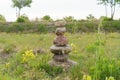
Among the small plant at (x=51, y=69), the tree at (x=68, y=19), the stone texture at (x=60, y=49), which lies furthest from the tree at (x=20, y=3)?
the small plant at (x=51, y=69)

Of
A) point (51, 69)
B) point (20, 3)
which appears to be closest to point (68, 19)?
point (20, 3)

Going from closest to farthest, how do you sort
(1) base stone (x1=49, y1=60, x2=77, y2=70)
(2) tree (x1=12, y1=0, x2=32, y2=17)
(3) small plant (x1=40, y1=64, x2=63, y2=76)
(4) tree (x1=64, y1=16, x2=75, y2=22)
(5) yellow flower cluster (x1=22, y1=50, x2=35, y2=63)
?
1. (3) small plant (x1=40, y1=64, x2=63, y2=76)
2. (1) base stone (x1=49, y1=60, x2=77, y2=70)
3. (5) yellow flower cluster (x1=22, y1=50, x2=35, y2=63)
4. (4) tree (x1=64, y1=16, x2=75, y2=22)
5. (2) tree (x1=12, y1=0, x2=32, y2=17)

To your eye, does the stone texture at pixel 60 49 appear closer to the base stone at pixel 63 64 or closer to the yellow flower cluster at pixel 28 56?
the base stone at pixel 63 64

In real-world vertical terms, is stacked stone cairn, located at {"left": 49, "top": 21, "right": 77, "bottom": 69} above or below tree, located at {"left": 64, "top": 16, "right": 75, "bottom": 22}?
below

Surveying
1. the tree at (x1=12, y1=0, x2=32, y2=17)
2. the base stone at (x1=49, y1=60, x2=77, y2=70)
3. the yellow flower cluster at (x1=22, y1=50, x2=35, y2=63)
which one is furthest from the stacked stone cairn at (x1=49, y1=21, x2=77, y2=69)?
the tree at (x1=12, y1=0, x2=32, y2=17)

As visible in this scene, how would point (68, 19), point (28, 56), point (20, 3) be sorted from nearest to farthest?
1. point (28, 56)
2. point (68, 19)
3. point (20, 3)

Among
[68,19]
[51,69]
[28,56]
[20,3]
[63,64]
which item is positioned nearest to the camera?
[51,69]

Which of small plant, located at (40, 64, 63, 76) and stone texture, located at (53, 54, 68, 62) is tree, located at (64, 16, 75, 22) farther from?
small plant, located at (40, 64, 63, 76)

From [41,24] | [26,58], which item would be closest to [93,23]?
[41,24]

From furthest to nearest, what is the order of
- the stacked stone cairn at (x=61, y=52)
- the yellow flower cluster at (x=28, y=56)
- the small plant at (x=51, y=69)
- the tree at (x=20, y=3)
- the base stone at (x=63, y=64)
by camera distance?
the tree at (x=20, y=3), the yellow flower cluster at (x=28, y=56), the stacked stone cairn at (x=61, y=52), the base stone at (x=63, y=64), the small plant at (x=51, y=69)

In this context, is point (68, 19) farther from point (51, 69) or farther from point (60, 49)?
point (51, 69)

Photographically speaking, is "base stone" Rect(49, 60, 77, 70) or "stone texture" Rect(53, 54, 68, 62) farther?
"stone texture" Rect(53, 54, 68, 62)

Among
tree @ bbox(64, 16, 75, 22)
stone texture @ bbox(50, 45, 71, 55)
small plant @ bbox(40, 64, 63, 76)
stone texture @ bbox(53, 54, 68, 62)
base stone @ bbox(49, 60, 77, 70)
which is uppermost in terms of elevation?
tree @ bbox(64, 16, 75, 22)

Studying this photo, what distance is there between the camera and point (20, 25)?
21.3 metres
